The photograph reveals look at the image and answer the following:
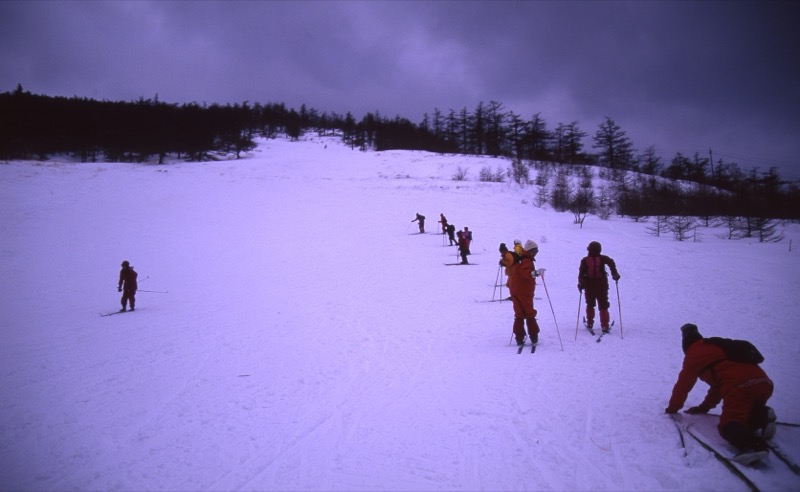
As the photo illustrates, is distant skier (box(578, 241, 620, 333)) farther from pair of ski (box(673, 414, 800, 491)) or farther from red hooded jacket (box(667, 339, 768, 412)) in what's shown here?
pair of ski (box(673, 414, 800, 491))

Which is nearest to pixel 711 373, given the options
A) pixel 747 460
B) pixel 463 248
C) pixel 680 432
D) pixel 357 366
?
pixel 680 432

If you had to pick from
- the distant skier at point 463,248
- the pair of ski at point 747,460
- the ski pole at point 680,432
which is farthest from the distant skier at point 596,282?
the distant skier at point 463,248

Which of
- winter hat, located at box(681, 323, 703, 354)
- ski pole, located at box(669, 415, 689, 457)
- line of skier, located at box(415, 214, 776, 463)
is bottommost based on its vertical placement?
ski pole, located at box(669, 415, 689, 457)

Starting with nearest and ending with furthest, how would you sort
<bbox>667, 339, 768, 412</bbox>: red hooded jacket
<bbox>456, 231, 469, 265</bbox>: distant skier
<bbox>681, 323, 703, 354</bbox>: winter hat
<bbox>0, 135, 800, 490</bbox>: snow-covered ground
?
<bbox>667, 339, 768, 412</bbox>: red hooded jacket < <bbox>0, 135, 800, 490</bbox>: snow-covered ground < <bbox>681, 323, 703, 354</bbox>: winter hat < <bbox>456, 231, 469, 265</bbox>: distant skier

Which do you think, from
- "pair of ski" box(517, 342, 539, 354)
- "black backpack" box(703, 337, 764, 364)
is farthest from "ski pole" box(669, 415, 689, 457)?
"pair of ski" box(517, 342, 539, 354)

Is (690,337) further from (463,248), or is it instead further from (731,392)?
(463,248)

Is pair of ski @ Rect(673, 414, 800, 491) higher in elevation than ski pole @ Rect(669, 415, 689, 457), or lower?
higher

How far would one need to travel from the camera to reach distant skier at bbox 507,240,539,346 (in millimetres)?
7266

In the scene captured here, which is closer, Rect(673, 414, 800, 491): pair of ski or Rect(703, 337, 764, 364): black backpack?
Rect(673, 414, 800, 491): pair of ski

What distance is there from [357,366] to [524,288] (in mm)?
3639

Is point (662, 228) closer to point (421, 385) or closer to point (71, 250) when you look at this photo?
point (421, 385)

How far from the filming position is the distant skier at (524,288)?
23.8 feet

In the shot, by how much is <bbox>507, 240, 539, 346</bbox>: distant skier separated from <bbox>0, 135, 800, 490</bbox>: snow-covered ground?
19.1 inches

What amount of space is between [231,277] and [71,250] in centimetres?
1244
